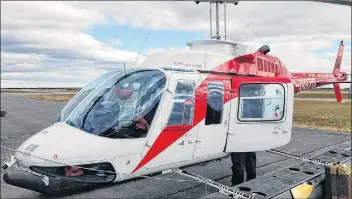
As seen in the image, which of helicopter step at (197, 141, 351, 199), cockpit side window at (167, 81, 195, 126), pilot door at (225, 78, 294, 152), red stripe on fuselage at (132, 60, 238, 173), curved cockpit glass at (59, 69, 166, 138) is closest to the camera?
curved cockpit glass at (59, 69, 166, 138)

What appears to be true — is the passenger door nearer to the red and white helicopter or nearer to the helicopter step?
the red and white helicopter

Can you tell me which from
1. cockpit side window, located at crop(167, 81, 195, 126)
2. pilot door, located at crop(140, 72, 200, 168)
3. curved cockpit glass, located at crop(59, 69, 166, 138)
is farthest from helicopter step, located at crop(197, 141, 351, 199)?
curved cockpit glass, located at crop(59, 69, 166, 138)

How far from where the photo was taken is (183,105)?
6277 mm

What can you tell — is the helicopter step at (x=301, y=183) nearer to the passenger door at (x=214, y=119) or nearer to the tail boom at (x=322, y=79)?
the passenger door at (x=214, y=119)

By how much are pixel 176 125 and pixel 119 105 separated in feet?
3.51

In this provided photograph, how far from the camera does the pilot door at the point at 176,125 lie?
19.8 feet

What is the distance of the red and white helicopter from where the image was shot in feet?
17.9

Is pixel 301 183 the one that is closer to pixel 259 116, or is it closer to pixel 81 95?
pixel 259 116

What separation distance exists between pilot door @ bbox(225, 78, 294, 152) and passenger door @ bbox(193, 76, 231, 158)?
0.20 meters

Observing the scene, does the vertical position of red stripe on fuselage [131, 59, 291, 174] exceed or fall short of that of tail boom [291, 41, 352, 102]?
it falls short

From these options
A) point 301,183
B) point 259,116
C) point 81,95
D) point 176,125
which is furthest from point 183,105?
point 301,183

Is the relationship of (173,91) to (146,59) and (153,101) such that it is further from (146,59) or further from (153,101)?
(146,59)

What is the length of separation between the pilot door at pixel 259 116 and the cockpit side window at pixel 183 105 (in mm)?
1121

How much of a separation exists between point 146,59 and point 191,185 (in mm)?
3765
